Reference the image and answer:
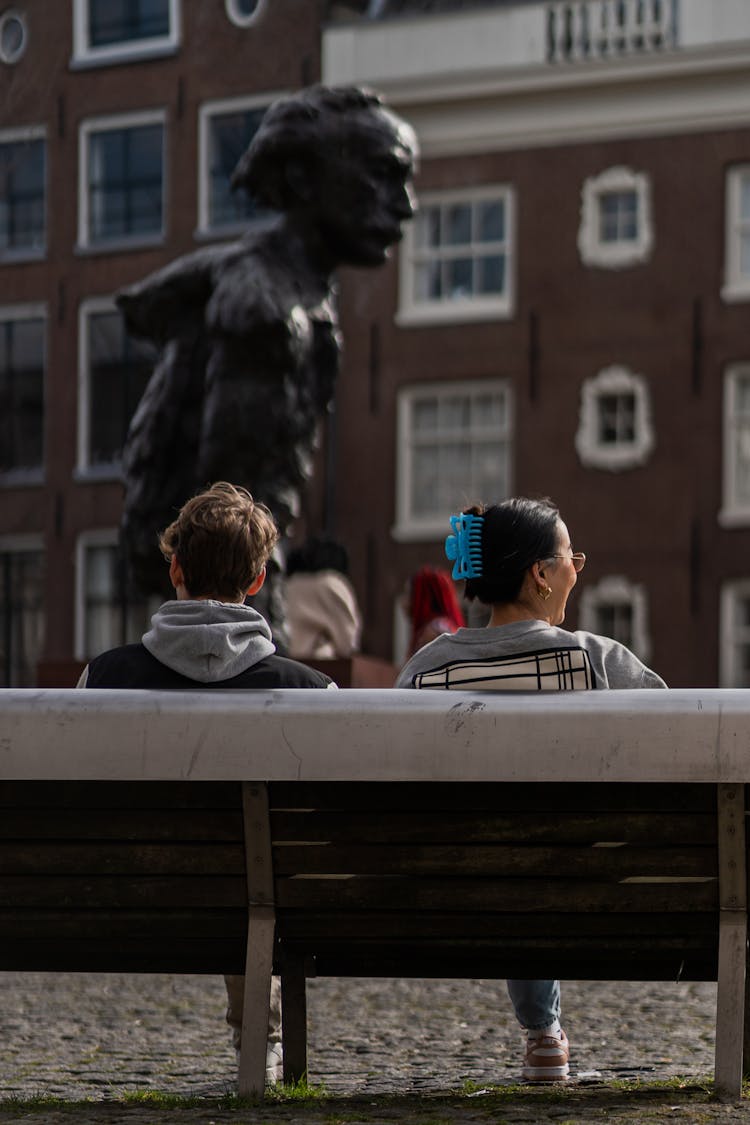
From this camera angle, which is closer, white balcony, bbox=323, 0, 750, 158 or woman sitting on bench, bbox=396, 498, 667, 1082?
woman sitting on bench, bbox=396, 498, 667, 1082

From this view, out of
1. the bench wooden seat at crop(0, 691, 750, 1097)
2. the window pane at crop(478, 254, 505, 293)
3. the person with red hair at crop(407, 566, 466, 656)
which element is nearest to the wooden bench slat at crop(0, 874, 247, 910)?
the bench wooden seat at crop(0, 691, 750, 1097)

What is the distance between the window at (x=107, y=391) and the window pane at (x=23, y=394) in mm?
391

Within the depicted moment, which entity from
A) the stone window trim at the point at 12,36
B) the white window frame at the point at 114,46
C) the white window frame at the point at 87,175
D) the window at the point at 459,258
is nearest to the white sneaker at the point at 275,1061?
the stone window trim at the point at 12,36

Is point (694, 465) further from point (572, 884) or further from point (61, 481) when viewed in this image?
point (572, 884)

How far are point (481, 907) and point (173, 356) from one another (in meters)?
4.25

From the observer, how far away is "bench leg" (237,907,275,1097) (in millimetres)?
3037

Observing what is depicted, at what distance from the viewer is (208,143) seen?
19203mm

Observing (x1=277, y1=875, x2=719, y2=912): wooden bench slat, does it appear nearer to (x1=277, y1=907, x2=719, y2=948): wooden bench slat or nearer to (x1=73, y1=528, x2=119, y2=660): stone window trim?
(x1=277, y1=907, x2=719, y2=948): wooden bench slat

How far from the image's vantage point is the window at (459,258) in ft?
65.9

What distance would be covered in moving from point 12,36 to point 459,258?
9.13 meters

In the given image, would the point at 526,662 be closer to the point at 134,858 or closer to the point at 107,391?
the point at 134,858

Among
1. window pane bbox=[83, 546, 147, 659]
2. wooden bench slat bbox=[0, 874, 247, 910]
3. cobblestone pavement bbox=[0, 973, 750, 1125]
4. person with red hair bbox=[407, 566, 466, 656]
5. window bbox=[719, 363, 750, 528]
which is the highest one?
window bbox=[719, 363, 750, 528]

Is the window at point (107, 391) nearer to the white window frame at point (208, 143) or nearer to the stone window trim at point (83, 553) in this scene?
the stone window trim at point (83, 553)

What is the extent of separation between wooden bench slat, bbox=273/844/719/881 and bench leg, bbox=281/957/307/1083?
29 cm
